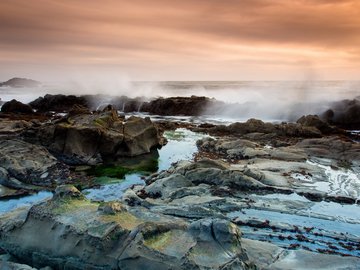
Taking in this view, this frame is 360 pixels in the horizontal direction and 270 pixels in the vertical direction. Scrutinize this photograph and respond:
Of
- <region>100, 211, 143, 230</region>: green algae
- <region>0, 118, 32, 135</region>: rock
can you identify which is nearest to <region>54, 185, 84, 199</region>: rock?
<region>100, 211, 143, 230</region>: green algae

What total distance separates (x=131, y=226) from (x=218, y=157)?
51.4ft

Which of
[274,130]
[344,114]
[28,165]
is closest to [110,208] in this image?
[28,165]

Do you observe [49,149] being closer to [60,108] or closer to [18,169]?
[18,169]

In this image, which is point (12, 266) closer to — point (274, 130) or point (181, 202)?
point (181, 202)

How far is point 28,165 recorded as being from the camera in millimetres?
19688

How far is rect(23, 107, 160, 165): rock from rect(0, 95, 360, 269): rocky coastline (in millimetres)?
71

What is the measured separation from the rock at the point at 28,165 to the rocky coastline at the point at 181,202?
6cm

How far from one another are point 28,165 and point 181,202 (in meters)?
9.24

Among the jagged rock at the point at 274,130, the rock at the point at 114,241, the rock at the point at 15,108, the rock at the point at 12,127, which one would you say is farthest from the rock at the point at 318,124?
the rock at the point at 15,108

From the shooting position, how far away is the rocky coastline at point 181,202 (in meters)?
8.97

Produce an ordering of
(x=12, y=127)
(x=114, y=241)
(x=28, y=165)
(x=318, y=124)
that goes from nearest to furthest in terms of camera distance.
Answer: (x=114, y=241)
(x=28, y=165)
(x=12, y=127)
(x=318, y=124)

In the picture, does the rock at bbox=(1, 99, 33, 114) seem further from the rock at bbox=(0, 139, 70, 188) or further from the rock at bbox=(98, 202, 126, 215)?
the rock at bbox=(98, 202, 126, 215)

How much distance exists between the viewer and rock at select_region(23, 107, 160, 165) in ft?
78.8

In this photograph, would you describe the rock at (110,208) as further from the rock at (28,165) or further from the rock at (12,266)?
the rock at (28,165)
